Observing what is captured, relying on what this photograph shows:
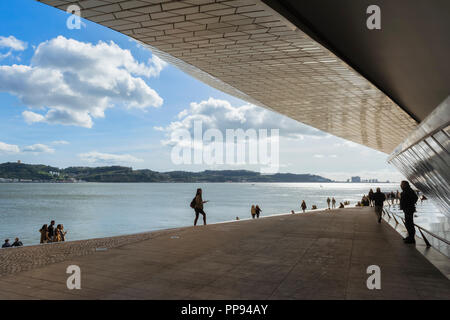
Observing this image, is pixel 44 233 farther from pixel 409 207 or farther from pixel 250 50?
pixel 409 207

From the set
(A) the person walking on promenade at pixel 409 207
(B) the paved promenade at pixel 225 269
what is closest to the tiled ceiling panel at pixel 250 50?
(A) the person walking on promenade at pixel 409 207

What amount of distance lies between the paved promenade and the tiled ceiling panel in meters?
6.74

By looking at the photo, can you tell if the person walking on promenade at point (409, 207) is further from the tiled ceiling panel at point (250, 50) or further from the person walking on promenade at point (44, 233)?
the person walking on promenade at point (44, 233)

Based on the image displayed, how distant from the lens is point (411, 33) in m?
7.94

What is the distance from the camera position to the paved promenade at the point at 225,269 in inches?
183

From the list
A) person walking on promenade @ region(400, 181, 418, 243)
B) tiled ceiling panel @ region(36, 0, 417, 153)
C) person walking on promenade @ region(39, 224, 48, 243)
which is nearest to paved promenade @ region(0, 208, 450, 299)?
person walking on promenade @ region(400, 181, 418, 243)

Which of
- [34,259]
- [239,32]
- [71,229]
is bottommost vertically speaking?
[71,229]

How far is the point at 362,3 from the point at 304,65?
759 cm

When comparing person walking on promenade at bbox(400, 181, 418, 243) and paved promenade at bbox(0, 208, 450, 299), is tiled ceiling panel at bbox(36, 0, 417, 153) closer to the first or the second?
person walking on promenade at bbox(400, 181, 418, 243)

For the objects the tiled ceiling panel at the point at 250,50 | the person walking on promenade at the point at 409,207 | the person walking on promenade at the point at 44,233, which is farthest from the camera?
the person walking on promenade at the point at 44,233

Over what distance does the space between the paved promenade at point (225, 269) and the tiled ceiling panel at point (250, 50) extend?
22.1 ft

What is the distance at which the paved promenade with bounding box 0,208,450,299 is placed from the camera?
4.65m

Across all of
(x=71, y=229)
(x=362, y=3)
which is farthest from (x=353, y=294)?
(x=71, y=229)
